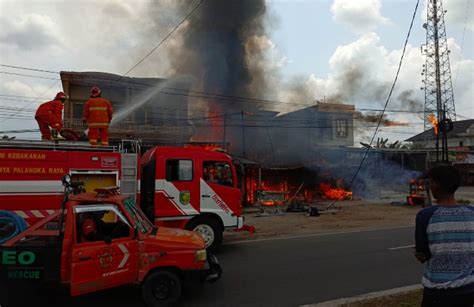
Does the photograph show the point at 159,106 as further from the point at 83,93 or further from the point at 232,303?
the point at 232,303

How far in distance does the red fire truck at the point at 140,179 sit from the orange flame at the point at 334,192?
16.9 m

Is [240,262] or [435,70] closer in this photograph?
[240,262]

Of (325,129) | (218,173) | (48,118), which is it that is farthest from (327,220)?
(325,129)

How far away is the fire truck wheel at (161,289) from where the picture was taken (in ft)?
17.1

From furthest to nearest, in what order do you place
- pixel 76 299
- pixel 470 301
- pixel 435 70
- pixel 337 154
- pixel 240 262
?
pixel 435 70, pixel 337 154, pixel 240 262, pixel 76 299, pixel 470 301

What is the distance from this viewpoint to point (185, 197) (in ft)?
29.6

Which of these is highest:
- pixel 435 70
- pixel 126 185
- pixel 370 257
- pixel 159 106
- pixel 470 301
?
pixel 435 70

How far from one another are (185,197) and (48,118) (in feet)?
11.9

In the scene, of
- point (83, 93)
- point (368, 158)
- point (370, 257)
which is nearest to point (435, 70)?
point (368, 158)

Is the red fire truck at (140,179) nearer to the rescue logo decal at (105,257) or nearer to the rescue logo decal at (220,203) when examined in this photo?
the rescue logo decal at (220,203)

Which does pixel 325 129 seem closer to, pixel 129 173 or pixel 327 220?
pixel 327 220

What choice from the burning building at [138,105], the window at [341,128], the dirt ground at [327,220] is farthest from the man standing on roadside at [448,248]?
the window at [341,128]

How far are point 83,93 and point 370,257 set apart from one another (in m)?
21.1

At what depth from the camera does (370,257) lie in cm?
856
